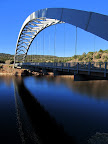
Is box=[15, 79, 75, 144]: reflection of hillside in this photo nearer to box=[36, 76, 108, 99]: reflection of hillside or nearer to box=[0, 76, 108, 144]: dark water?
box=[0, 76, 108, 144]: dark water

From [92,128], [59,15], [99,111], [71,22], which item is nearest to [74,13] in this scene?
[71,22]

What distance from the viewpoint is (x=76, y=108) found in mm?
16906

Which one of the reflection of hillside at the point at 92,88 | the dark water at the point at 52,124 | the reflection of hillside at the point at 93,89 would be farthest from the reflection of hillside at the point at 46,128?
the reflection of hillside at the point at 93,89

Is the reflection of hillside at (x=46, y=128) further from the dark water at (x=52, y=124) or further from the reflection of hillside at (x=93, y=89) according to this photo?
the reflection of hillside at (x=93, y=89)

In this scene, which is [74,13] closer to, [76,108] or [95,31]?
[95,31]

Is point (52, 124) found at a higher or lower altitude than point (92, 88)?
lower

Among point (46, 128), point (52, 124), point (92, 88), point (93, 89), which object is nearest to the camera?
point (46, 128)

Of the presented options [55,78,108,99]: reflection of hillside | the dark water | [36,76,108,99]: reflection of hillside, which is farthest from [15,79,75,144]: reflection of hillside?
[55,78,108,99]: reflection of hillside

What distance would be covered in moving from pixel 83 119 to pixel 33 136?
561 centimetres

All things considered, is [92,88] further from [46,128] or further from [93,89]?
[46,128]

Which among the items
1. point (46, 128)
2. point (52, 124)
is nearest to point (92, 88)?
point (52, 124)

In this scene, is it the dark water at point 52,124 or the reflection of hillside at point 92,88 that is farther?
the reflection of hillside at point 92,88

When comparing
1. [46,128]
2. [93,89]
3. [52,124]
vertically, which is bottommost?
[46,128]

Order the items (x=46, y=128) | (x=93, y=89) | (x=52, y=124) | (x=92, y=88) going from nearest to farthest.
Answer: (x=46, y=128), (x=52, y=124), (x=93, y=89), (x=92, y=88)
